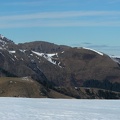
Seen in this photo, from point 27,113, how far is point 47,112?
1580 mm

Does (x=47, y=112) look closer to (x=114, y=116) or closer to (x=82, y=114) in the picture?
(x=82, y=114)

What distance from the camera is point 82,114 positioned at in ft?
75.2

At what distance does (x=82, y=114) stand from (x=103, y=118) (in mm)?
2033

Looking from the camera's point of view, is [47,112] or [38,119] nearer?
[38,119]

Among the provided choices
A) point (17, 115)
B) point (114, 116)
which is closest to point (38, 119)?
point (17, 115)

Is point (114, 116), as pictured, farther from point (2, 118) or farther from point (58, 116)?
point (2, 118)

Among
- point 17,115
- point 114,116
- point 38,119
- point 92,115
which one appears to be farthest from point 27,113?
point 114,116

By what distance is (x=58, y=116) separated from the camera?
21453 mm

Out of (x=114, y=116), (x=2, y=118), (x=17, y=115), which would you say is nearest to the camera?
(x=2, y=118)

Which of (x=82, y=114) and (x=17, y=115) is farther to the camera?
(x=82, y=114)

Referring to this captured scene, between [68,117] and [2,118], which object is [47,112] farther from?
[2,118]

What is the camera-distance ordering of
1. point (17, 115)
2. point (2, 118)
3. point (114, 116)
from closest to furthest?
point (2, 118) < point (17, 115) < point (114, 116)

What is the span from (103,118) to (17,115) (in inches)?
207

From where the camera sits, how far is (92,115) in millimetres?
22516
